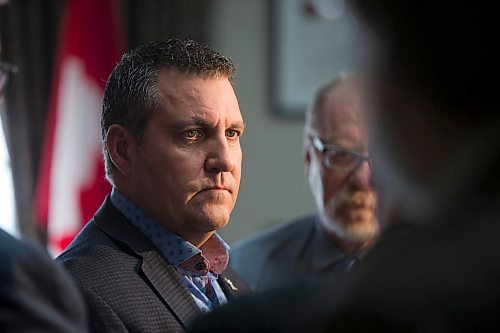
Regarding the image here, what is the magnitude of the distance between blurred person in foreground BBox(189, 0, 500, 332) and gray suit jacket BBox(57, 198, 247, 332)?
779 millimetres

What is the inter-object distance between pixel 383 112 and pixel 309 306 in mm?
183

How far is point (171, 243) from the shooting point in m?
1.68

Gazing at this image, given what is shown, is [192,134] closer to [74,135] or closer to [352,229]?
[352,229]

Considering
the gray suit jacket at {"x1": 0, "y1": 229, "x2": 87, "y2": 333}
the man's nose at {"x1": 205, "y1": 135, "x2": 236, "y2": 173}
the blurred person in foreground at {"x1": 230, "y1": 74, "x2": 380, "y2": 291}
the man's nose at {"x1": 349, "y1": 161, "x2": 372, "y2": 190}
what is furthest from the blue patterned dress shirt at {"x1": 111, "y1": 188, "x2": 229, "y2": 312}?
the man's nose at {"x1": 349, "y1": 161, "x2": 372, "y2": 190}

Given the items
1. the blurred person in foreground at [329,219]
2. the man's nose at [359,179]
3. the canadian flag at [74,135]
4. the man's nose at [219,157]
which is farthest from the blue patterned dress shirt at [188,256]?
the canadian flag at [74,135]

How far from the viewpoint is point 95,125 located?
4.62 meters

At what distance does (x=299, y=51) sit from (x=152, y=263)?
3.70m

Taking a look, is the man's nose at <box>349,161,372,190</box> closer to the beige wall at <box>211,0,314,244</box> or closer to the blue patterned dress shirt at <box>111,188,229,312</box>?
the blue patterned dress shirt at <box>111,188,229,312</box>

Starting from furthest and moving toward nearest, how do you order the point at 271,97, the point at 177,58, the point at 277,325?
1. the point at 271,97
2. the point at 177,58
3. the point at 277,325

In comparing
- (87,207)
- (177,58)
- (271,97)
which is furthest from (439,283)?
(271,97)

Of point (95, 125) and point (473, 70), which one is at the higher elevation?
point (473, 70)

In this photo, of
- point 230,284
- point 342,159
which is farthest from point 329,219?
point 230,284

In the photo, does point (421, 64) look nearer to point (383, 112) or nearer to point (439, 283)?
point (383, 112)

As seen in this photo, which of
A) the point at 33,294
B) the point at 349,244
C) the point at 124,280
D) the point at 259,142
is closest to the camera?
the point at 33,294
